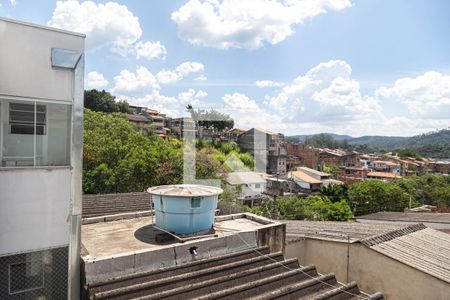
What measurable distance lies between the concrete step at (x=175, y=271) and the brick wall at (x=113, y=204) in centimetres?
480

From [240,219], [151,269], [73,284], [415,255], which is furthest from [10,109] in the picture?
[415,255]

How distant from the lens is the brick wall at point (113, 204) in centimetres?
1009

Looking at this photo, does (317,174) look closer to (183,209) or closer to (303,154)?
(303,154)

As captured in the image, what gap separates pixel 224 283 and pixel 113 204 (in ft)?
21.7

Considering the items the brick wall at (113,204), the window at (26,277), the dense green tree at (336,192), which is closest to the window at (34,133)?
the window at (26,277)

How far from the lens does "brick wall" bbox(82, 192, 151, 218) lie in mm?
10094

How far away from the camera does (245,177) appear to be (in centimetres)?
3400

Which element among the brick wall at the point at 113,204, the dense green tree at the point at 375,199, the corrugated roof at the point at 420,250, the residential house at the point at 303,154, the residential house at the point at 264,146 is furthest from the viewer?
the residential house at the point at 303,154

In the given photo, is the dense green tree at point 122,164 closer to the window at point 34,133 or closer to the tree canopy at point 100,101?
the window at point 34,133

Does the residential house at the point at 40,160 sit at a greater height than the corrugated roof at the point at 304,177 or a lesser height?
greater

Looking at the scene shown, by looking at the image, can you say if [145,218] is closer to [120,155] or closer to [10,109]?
[10,109]

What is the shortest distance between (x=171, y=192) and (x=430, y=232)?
1012 centimetres

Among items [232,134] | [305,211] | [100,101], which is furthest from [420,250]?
[100,101]

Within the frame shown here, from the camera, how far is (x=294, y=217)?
2522 cm
